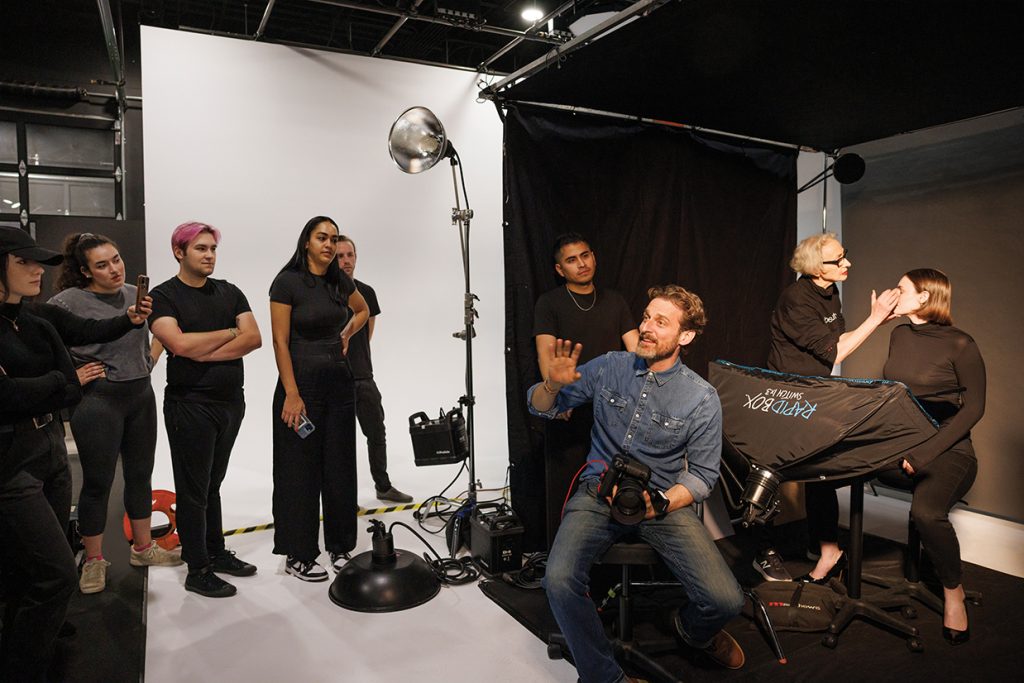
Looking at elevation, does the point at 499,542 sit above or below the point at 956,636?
above

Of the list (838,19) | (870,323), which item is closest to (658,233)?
(870,323)

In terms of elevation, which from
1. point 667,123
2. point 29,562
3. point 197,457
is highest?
point 667,123

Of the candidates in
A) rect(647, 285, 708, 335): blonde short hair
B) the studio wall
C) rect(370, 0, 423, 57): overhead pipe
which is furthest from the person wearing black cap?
the studio wall

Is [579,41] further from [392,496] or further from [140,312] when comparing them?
[392,496]

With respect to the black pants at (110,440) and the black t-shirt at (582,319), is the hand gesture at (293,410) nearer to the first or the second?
the black pants at (110,440)

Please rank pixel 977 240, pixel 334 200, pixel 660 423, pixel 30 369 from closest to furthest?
1. pixel 30 369
2. pixel 660 423
3. pixel 977 240
4. pixel 334 200

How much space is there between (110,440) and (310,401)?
2.96ft

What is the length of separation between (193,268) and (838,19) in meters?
2.89

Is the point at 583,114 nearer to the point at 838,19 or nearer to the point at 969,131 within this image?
the point at 838,19

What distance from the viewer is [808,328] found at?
342 centimetres

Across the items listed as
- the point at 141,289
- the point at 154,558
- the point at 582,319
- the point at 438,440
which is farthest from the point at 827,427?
the point at 154,558

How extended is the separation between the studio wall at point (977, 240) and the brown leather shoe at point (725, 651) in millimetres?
2757

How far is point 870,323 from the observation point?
3326 millimetres

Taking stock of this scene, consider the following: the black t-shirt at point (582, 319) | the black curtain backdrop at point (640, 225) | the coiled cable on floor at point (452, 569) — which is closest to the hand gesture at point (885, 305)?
the black curtain backdrop at point (640, 225)
